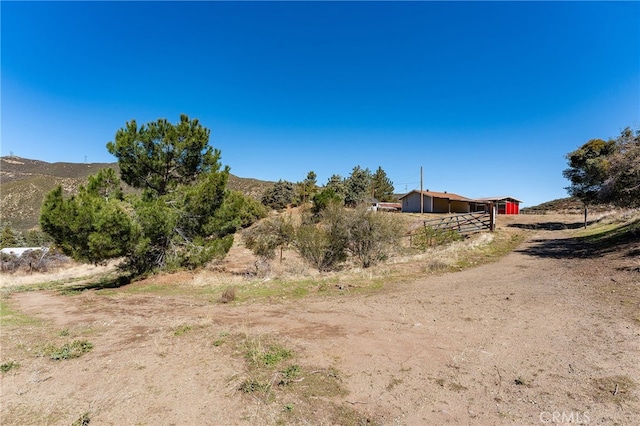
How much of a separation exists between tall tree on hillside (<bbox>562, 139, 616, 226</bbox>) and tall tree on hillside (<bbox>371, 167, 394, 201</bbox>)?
1685 inches

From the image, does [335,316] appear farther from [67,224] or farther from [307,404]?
[67,224]

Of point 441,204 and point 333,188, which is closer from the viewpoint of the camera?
point 441,204

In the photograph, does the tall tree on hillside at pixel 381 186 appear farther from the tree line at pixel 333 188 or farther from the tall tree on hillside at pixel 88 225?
the tall tree on hillside at pixel 88 225

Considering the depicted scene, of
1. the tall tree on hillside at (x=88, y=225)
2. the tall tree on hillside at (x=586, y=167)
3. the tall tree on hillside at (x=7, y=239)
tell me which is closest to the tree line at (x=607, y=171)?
the tall tree on hillside at (x=586, y=167)

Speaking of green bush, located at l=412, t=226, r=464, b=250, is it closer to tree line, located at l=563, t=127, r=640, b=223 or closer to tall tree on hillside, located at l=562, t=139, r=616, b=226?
tree line, located at l=563, t=127, r=640, b=223

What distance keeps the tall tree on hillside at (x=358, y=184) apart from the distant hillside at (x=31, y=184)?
19908 mm

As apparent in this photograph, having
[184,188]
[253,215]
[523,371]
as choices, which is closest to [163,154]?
[184,188]

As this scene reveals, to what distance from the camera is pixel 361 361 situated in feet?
14.4

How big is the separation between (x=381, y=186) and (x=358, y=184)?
10.3 m

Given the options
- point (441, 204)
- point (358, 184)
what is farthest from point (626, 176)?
point (358, 184)

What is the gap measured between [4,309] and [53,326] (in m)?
4.02

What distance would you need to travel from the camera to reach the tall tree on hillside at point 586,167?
2289 centimetres

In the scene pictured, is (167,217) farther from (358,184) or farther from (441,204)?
(358,184)

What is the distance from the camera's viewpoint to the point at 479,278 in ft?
32.7
